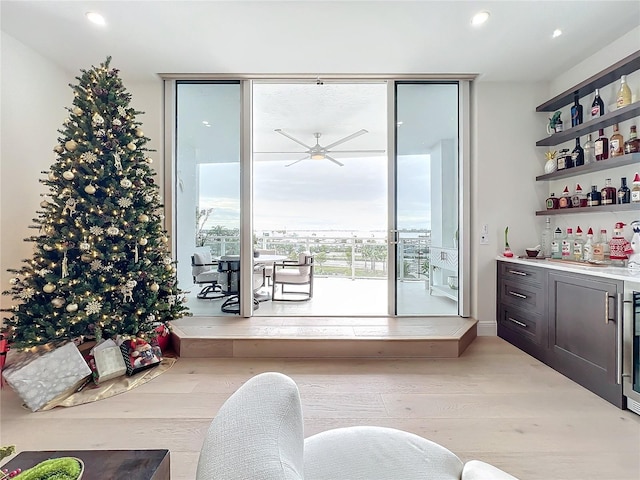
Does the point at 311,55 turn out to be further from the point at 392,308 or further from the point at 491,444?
the point at 491,444

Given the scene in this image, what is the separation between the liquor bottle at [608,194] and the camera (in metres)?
2.59

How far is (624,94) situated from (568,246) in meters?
1.32

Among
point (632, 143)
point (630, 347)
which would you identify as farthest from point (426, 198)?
point (630, 347)

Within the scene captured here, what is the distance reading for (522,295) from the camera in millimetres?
2957

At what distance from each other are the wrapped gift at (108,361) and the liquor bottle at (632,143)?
432 centimetres

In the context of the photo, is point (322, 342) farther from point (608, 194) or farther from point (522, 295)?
point (608, 194)

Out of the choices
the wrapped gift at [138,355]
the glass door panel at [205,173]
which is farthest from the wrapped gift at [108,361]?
the glass door panel at [205,173]

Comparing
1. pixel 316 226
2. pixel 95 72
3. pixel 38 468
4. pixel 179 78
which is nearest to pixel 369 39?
pixel 179 78

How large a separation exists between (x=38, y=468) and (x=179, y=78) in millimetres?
3505

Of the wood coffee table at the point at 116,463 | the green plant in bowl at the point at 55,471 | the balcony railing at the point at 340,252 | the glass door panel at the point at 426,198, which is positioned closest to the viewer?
the green plant in bowl at the point at 55,471

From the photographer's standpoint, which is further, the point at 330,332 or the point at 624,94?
the point at 330,332

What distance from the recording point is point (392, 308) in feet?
11.6

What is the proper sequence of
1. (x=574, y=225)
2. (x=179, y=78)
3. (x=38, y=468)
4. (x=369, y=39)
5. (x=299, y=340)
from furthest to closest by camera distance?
(x=179, y=78) < (x=574, y=225) < (x=299, y=340) < (x=369, y=39) < (x=38, y=468)

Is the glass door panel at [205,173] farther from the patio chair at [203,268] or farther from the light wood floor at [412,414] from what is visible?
the light wood floor at [412,414]
